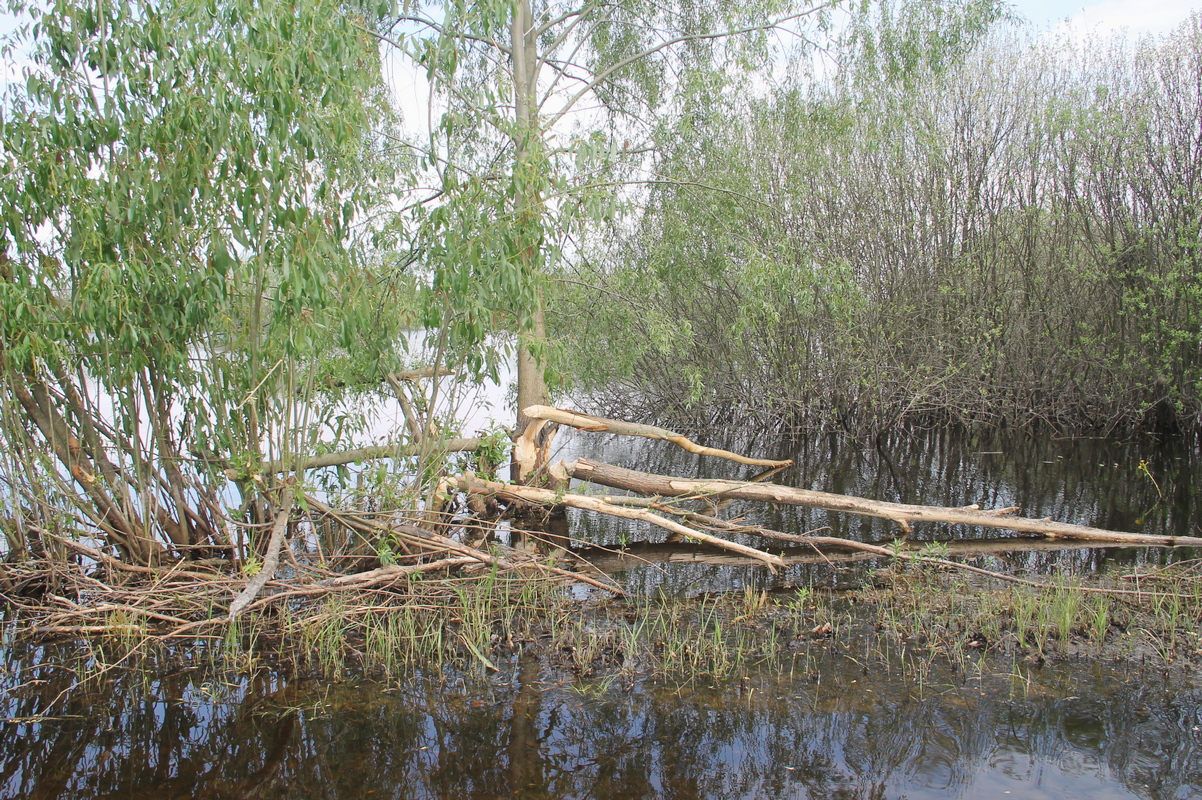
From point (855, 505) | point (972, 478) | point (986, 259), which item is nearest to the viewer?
point (855, 505)

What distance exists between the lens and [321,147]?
4473mm

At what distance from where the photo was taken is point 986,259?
13.7 meters

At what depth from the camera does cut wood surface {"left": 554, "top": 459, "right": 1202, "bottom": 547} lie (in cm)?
676

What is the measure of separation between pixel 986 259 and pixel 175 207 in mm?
12553

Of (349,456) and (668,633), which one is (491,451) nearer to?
(349,456)

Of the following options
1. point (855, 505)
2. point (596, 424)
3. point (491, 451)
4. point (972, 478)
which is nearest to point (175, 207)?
point (491, 451)

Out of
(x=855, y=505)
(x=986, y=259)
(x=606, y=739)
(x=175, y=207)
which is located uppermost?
(x=986, y=259)

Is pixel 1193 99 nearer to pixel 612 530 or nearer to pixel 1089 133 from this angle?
pixel 1089 133

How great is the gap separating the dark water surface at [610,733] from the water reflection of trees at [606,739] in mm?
10

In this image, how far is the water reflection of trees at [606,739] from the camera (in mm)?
3322

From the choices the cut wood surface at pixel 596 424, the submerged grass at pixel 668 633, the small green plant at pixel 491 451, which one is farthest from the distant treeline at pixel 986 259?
the submerged grass at pixel 668 633

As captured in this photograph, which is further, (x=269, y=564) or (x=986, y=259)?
(x=986, y=259)

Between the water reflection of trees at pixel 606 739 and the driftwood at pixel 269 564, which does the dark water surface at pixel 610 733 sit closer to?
the water reflection of trees at pixel 606 739

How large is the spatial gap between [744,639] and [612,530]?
10.5 ft
